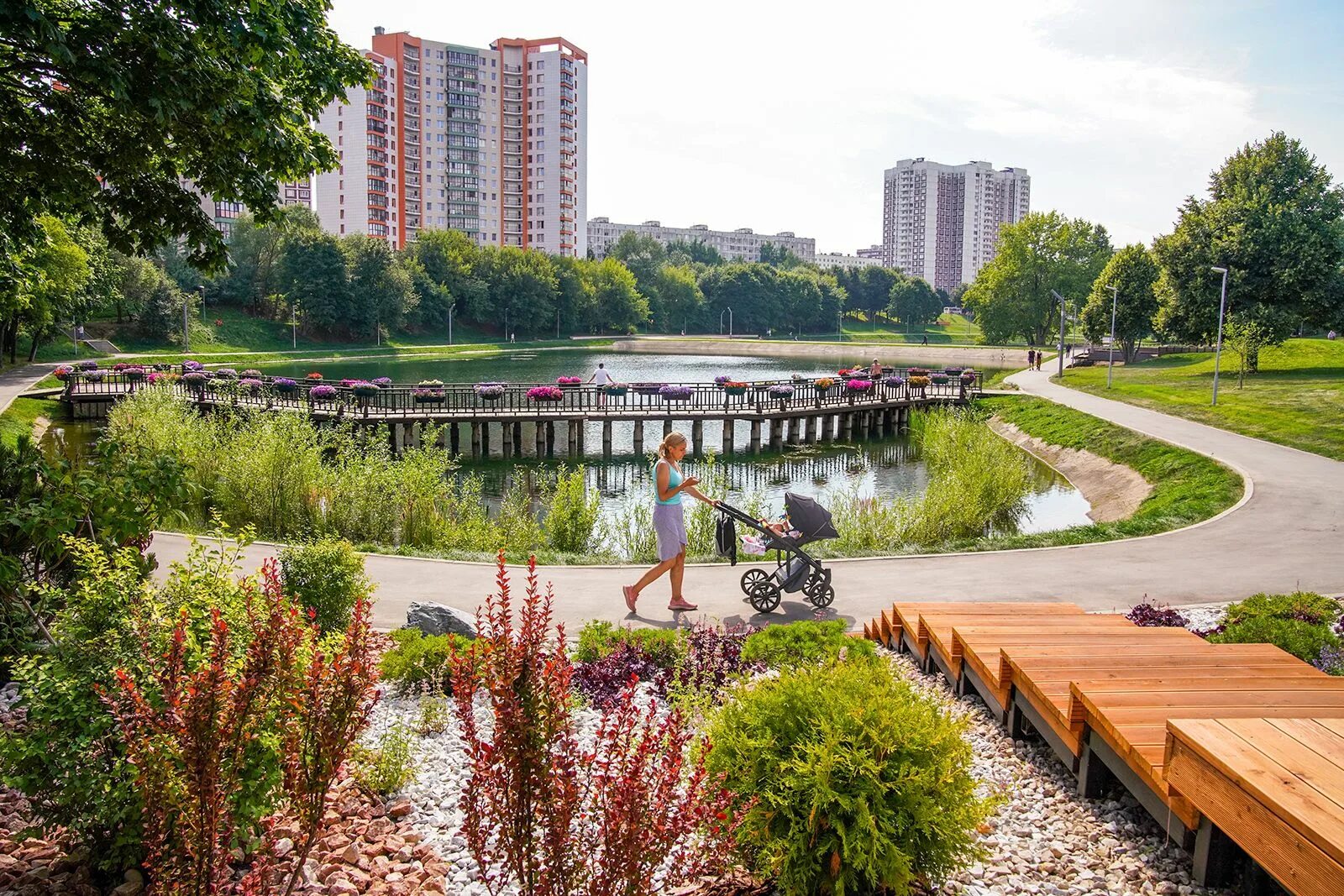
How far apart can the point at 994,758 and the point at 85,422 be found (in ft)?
135

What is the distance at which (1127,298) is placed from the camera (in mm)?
64312

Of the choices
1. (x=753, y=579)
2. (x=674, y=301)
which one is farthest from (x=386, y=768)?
(x=674, y=301)

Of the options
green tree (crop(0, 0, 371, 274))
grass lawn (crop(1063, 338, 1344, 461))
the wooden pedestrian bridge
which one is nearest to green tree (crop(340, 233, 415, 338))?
the wooden pedestrian bridge

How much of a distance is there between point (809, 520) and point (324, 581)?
5008mm

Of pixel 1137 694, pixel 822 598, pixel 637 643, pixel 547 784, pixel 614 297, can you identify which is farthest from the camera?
pixel 614 297

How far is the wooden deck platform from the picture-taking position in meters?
4.41

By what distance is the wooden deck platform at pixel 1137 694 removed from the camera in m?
4.41

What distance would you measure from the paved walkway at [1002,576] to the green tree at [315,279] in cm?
6826

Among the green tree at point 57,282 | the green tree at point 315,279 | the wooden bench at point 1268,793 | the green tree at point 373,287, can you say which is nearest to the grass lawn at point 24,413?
the green tree at point 57,282

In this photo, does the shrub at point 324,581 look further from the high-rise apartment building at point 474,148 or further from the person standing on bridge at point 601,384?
the high-rise apartment building at point 474,148

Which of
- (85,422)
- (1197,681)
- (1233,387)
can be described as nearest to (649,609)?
(1197,681)

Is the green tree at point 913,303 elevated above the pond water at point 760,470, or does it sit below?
above

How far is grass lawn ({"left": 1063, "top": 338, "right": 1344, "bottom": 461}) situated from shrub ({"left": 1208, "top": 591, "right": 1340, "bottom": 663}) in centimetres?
1772

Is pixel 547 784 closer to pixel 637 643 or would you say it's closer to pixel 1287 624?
pixel 637 643
